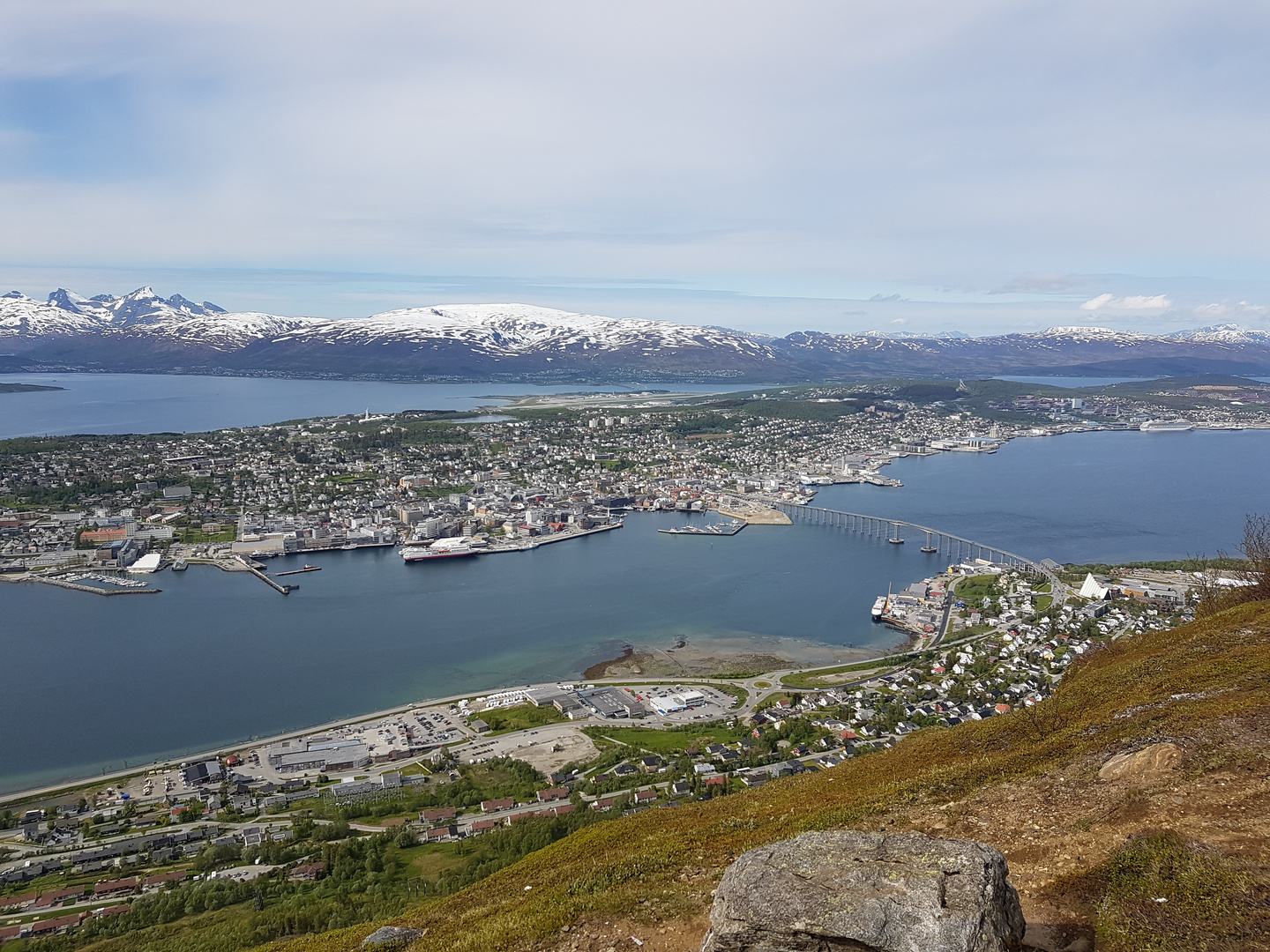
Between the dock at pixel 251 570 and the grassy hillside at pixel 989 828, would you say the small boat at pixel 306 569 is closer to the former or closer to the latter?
the dock at pixel 251 570

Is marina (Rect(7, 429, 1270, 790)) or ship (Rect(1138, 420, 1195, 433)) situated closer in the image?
marina (Rect(7, 429, 1270, 790))

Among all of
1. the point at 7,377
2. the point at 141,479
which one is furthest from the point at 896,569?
the point at 7,377

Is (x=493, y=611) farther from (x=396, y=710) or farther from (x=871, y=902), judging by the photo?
(x=871, y=902)

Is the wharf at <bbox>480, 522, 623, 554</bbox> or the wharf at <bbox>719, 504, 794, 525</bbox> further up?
the wharf at <bbox>719, 504, 794, 525</bbox>

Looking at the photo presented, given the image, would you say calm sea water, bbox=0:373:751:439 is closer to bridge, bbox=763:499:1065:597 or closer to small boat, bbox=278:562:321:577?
small boat, bbox=278:562:321:577

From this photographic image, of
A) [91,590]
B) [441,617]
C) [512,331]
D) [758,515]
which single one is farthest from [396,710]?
[512,331]

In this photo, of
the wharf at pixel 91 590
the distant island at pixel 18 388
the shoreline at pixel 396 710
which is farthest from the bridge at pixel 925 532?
the distant island at pixel 18 388

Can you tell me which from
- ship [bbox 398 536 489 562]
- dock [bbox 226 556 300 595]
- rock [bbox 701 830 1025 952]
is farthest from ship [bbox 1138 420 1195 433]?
rock [bbox 701 830 1025 952]
